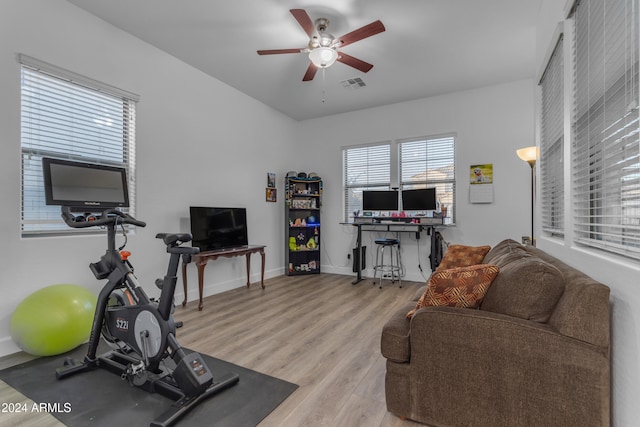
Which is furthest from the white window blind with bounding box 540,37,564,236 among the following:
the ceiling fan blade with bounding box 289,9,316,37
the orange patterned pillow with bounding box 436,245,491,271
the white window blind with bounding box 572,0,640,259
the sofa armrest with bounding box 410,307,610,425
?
the ceiling fan blade with bounding box 289,9,316,37

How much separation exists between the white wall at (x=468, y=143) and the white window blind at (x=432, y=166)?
11 centimetres

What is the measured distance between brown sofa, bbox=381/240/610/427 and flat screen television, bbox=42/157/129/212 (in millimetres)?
2809

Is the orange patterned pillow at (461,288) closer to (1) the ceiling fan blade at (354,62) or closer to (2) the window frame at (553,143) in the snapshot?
(2) the window frame at (553,143)

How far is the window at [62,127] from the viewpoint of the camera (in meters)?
2.66

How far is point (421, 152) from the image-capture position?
17.2ft

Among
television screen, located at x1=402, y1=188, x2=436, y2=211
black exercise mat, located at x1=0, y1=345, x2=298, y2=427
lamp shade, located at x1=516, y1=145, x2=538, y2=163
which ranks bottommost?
black exercise mat, located at x1=0, y1=345, x2=298, y2=427

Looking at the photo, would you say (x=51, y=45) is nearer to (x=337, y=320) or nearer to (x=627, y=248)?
A: (x=337, y=320)

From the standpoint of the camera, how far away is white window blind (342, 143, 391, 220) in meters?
5.56

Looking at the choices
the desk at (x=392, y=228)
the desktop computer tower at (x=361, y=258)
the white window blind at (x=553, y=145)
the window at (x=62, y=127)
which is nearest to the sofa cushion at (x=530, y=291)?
the white window blind at (x=553, y=145)

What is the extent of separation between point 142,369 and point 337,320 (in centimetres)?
189

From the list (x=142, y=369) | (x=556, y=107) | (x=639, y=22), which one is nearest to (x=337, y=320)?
(x=142, y=369)

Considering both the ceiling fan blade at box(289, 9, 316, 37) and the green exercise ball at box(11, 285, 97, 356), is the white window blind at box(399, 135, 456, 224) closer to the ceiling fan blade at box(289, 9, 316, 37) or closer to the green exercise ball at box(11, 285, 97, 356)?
the ceiling fan blade at box(289, 9, 316, 37)

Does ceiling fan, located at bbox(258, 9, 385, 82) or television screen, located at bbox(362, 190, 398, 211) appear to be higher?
ceiling fan, located at bbox(258, 9, 385, 82)

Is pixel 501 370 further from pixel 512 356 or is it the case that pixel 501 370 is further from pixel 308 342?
pixel 308 342
